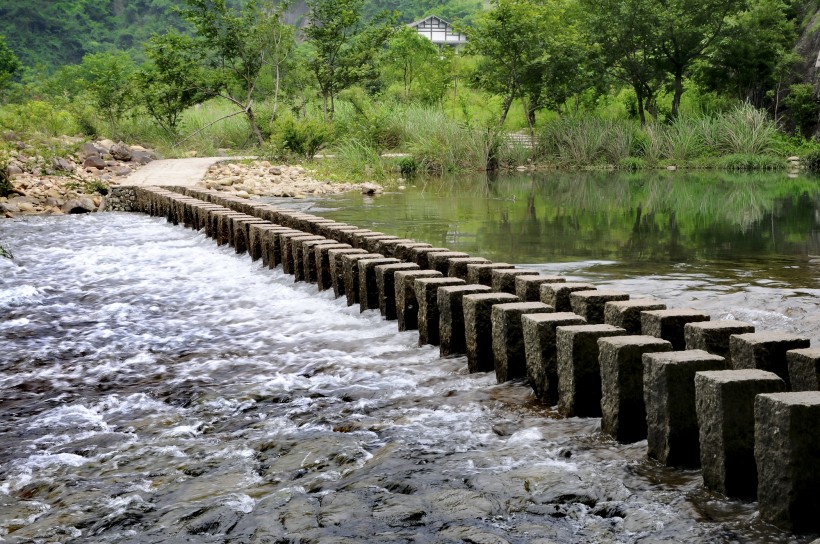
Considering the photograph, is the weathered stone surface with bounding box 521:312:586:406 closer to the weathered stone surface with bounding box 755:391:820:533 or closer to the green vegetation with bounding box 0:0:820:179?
the weathered stone surface with bounding box 755:391:820:533

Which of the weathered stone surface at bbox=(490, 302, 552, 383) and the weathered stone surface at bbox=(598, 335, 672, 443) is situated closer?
the weathered stone surface at bbox=(598, 335, 672, 443)

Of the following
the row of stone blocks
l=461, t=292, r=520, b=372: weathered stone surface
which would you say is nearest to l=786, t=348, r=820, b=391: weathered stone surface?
the row of stone blocks

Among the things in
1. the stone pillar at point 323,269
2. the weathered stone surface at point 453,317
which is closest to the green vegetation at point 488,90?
the stone pillar at point 323,269

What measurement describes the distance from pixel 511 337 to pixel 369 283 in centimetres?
217

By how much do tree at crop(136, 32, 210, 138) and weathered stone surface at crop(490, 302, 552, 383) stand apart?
881 inches

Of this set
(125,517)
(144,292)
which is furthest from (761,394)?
(144,292)

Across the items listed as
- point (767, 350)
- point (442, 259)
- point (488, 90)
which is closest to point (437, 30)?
point (488, 90)

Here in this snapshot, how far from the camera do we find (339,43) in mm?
27719

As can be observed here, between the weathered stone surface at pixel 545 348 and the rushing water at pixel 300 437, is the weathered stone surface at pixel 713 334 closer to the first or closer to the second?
the weathered stone surface at pixel 545 348

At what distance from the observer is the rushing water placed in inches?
120

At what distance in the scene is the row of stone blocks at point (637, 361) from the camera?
2.83 meters

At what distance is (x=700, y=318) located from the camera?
4383 millimetres

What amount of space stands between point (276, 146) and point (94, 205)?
834cm

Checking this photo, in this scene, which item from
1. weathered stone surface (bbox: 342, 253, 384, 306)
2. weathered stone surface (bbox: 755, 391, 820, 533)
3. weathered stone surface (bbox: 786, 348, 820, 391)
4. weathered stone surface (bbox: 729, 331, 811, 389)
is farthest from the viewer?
weathered stone surface (bbox: 342, 253, 384, 306)
